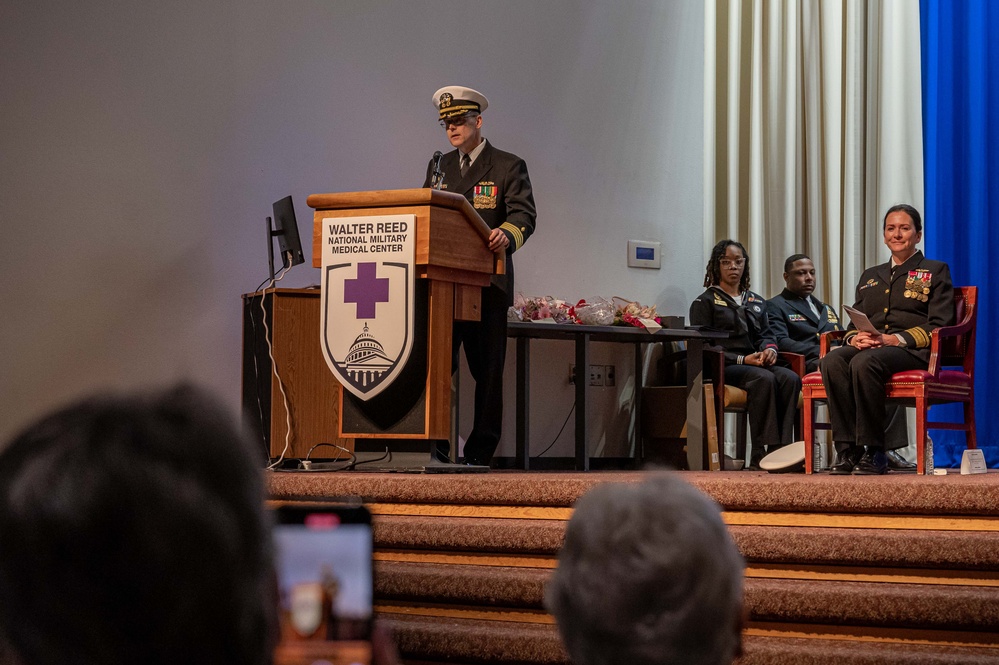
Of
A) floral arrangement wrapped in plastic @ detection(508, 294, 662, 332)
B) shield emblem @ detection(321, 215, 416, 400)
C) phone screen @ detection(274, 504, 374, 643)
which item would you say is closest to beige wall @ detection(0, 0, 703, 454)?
floral arrangement wrapped in plastic @ detection(508, 294, 662, 332)

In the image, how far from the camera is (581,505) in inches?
37.9

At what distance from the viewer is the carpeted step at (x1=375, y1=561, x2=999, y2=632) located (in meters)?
2.58

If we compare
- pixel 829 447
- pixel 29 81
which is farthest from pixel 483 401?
pixel 829 447

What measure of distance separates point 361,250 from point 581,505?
3146 mm

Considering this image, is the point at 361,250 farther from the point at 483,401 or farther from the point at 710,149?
the point at 710,149

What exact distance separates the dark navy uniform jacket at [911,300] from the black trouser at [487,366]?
1.67 metres

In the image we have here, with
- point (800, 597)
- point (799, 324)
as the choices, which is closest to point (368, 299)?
point (800, 597)

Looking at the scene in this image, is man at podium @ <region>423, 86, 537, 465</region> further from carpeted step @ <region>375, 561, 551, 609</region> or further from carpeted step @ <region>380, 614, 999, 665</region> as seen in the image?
carpeted step @ <region>380, 614, 999, 665</region>

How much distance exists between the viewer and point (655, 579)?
0.89 metres

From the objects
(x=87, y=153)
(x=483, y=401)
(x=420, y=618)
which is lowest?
(x=420, y=618)

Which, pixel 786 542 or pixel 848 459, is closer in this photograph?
pixel 786 542

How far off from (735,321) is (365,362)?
3.36 meters

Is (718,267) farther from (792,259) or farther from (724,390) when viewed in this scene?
(724,390)

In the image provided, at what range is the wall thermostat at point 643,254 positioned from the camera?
7320mm
